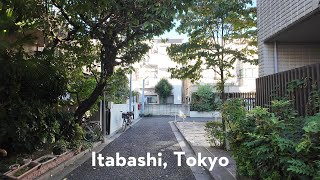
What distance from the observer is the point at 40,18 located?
7984 mm

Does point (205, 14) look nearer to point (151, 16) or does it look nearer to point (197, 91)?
point (151, 16)

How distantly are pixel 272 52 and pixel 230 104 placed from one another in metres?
1.91

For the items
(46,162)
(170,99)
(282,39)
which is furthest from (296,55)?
(170,99)

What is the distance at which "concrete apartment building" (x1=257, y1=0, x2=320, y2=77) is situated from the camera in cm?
643

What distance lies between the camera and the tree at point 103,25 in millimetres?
6750

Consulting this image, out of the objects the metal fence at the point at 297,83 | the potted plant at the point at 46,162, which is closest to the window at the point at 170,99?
the potted plant at the point at 46,162

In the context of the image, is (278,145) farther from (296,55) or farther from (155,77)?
(155,77)

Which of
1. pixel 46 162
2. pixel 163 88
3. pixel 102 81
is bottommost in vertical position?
pixel 46 162

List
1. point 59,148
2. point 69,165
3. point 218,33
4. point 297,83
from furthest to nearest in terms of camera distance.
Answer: point 218,33 < point 59,148 < point 69,165 < point 297,83

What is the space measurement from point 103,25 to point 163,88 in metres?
32.5

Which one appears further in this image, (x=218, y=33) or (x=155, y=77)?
(x=155, y=77)

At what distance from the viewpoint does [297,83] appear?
16.5 ft

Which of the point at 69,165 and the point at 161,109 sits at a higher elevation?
the point at 161,109

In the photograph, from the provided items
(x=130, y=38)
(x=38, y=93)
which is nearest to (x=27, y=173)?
(x=38, y=93)
